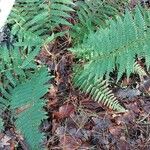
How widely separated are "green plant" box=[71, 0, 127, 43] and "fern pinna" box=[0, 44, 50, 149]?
536 millimetres

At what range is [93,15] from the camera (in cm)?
405

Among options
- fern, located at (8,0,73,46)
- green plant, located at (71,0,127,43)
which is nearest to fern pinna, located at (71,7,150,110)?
green plant, located at (71,0,127,43)

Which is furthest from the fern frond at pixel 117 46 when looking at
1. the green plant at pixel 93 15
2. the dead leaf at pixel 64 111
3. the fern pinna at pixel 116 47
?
the dead leaf at pixel 64 111

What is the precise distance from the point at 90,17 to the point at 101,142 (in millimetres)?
1269

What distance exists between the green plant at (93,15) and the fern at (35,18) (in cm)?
17

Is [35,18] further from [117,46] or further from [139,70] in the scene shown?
[139,70]

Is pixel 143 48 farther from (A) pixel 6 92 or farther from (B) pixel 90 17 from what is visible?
(A) pixel 6 92

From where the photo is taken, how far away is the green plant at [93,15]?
3.99 meters

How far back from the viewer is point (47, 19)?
13.0 ft

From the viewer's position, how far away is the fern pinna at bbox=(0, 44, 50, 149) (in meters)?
3.38

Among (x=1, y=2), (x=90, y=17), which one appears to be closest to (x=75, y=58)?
(x=90, y=17)

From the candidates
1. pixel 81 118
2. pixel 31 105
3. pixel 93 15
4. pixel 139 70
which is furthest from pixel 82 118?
pixel 93 15

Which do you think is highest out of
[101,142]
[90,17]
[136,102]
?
[90,17]

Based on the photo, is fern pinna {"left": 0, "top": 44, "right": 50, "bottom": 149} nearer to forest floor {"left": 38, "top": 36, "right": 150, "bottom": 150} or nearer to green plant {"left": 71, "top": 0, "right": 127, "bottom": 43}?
forest floor {"left": 38, "top": 36, "right": 150, "bottom": 150}
